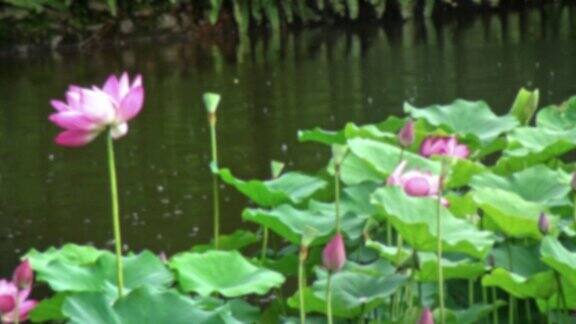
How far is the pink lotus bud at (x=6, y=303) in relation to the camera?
1.66m

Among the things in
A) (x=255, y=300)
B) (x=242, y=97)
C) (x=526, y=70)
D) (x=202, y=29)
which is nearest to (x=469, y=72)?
(x=526, y=70)

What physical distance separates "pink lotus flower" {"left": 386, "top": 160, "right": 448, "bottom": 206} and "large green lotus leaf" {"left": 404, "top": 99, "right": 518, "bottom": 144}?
596 mm

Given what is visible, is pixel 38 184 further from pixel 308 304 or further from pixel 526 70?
pixel 308 304

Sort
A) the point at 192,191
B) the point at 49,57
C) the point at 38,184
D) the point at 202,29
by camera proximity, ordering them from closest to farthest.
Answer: the point at 192,191 → the point at 38,184 → the point at 49,57 → the point at 202,29

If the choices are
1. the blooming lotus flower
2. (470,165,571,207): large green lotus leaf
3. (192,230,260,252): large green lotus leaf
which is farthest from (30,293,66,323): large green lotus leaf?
(470,165,571,207): large green lotus leaf

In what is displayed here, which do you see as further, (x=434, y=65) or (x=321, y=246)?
(x=434, y=65)

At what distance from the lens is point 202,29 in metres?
13.4

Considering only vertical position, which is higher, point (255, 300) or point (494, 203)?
point (494, 203)

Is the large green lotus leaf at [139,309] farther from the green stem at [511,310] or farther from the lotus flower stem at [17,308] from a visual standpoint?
the green stem at [511,310]

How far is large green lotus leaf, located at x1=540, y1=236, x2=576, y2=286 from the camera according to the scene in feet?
5.70

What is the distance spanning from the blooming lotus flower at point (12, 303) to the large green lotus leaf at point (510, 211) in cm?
61

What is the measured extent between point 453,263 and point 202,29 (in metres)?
11.6

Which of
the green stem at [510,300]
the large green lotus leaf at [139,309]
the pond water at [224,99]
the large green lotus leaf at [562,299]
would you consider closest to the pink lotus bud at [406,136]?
the green stem at [510,300]

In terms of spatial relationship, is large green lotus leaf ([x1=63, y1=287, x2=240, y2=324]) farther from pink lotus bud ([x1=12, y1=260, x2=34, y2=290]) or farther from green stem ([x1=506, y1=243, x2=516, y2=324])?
green stem ([x1=506, y1=243, x2=516, y2=324])
